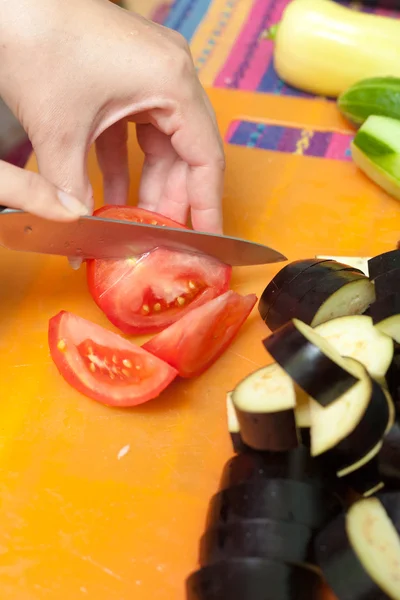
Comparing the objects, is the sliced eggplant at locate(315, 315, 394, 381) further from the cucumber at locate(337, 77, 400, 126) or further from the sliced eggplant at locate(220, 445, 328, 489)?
the cucumber at locate(337, 77, 400, 126)

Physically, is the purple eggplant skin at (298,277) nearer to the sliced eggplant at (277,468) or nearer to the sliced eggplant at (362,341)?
the sliced eggplant at (362,341)

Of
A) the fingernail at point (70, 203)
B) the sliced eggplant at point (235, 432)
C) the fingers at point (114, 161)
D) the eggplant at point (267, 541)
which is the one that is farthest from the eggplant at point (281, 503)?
the fingers at point (114, 161)

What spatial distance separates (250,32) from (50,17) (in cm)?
151

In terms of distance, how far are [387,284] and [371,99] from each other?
961 millimetres

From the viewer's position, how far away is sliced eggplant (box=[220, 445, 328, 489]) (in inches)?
48.9

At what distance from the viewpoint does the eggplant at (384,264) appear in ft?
5.04

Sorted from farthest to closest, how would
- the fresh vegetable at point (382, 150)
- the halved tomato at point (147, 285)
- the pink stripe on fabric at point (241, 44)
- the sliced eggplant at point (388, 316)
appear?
the pink stripe on fabric at point (241, 44), the fresh vegetable at point (382, 150), the halved tomato at point (147, 285), the sliced eggplant at point (388, 316)

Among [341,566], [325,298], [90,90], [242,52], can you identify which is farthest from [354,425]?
[242,52]

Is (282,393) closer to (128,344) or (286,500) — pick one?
(286,500)

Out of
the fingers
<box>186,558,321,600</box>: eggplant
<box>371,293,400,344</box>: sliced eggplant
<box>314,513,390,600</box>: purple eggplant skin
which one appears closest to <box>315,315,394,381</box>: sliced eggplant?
<box>371,293,400,344</box>: sliced eggplant

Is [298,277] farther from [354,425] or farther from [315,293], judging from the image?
[354,425]

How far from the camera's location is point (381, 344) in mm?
1420

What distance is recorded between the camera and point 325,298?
1.53 meters

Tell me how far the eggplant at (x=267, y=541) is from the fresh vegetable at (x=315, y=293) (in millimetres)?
566
